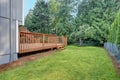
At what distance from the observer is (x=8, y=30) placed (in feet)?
30.5

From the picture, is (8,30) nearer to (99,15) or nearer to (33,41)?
(33,41)

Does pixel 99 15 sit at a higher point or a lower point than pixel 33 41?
higher

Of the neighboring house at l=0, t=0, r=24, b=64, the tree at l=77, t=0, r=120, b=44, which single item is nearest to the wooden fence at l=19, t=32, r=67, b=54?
the neighboring house at l=0, t=0, r=24, b=64

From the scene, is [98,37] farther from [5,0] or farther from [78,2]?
[5,0]

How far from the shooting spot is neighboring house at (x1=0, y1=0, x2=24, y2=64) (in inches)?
347

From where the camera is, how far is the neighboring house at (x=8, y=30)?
880cm

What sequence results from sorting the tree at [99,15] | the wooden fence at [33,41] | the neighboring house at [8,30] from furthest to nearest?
the tree at [99,15] → the wooden fence at [33,41] → the neighboring house at [8,30]

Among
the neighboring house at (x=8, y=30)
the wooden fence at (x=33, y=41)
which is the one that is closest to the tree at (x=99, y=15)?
the wooden fence at (x=33, y=41)

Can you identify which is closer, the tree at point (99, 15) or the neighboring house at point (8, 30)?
the neighboring house at point (8, 30)

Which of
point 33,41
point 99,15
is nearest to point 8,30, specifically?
point 33,41

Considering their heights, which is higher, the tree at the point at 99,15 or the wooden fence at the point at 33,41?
the tree at the point at 99,15

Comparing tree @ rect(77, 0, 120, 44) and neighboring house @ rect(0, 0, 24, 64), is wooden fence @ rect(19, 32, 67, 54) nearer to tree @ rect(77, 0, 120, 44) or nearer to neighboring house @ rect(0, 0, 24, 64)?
neighboring house @ rect(0, 0, 24, 64)

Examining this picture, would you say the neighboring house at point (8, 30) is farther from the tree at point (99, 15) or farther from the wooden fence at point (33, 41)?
the tree at point (99, 15)

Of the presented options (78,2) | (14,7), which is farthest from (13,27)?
(78,2)
